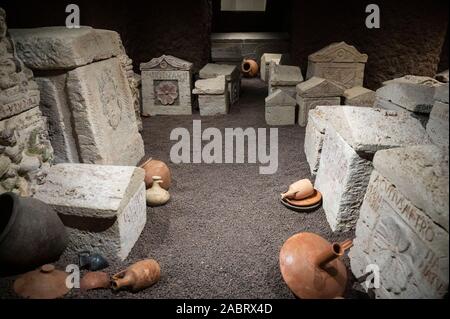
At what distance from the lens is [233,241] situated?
2.59 meters

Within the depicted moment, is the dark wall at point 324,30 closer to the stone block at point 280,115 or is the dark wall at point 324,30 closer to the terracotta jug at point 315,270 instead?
the stone block at point 280,115

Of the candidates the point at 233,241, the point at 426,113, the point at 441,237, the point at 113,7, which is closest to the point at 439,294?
the point at 441,237

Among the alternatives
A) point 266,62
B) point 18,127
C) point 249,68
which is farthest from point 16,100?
point 249,68

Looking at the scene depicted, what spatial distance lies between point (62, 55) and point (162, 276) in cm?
200

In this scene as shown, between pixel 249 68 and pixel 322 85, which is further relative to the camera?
pixel 249 68

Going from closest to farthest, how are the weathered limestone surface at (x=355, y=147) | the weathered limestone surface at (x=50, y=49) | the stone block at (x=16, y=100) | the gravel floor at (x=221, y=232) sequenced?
the gravel floor at (x=221, y=232) < the weathered limestone surface at (x=355, y=147) < the stone block at (x=16, y=100) < the weathered limestone surface at (x=50, y=49)

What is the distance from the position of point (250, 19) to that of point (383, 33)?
7237 millimetres

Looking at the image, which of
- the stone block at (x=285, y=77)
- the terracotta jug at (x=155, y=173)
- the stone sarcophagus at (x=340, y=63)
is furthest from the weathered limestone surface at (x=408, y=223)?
the stone sarcophagus at (x=340, y=63)

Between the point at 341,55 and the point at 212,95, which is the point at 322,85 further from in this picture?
the point at 212,95

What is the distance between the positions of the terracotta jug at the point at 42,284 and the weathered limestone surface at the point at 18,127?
71cm

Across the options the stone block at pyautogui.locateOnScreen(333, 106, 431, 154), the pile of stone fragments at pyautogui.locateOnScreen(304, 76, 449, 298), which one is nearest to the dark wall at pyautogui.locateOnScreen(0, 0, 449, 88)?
the pile of stone fragments at pyautogui.locateOnScreen(304, 76, 449, 298)

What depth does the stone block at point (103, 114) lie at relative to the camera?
2.87 metres

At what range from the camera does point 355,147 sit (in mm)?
2238

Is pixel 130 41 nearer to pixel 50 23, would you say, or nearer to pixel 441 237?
pixel 50 23
